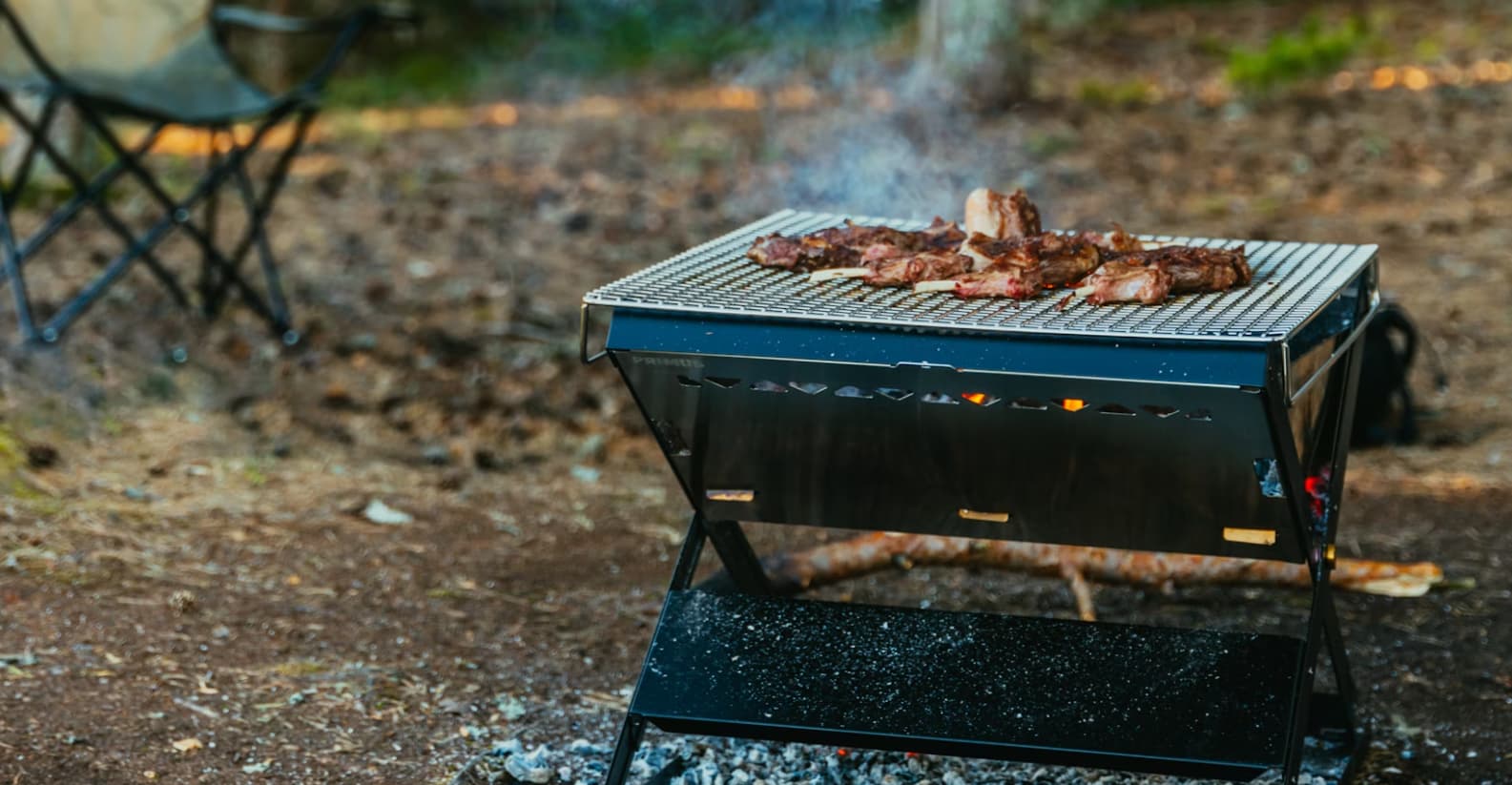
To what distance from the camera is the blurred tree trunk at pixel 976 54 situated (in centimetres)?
830

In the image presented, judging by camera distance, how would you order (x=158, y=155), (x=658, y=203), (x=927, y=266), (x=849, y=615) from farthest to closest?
(x=158, y=155), (x=658, y=203), (x=849, y=615), (x=927, y=266)

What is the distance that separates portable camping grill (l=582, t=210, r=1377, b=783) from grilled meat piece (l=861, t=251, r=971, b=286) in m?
0.04

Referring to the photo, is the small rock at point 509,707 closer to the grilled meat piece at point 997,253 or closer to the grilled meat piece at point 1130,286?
the grilled meat piece at point 997,253

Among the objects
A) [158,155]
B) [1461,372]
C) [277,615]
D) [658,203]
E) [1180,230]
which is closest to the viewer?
[277,615]

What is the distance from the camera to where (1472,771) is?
279 cm

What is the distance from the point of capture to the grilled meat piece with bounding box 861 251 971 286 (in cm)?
236

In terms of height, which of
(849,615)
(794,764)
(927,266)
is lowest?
(794,764)

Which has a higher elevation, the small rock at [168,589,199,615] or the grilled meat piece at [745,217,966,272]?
the grilled meat piece at [745,217,966,272]

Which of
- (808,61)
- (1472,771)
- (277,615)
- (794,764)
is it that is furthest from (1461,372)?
(808,61)

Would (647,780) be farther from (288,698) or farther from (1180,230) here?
(1180,230)

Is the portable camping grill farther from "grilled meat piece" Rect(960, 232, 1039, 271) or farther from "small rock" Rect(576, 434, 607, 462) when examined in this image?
"small rock" Rect(576, 434, 607, 462)

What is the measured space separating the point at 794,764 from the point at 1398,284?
3.94m

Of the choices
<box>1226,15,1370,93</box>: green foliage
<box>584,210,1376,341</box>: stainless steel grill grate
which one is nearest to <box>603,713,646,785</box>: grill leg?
<box>584,210,1376,341</box>: stainless steel grill grate

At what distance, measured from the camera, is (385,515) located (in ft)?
12.9
